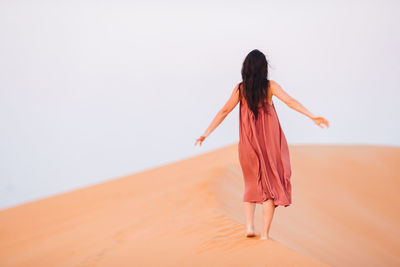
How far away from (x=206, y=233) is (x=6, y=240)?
195 inches

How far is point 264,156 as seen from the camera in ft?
21.2

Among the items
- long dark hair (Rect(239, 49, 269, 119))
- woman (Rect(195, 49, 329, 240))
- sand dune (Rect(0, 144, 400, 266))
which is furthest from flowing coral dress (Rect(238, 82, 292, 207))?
sand dune (Rect(0, 144, 400, 266))

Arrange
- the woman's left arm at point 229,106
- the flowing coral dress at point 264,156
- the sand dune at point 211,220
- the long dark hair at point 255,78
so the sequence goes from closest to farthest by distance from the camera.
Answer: the long dark hair at point 255,78 → the flowing coral dress at point 264,156 → the woman's left arm at point 229,106 → the sand dune at point 211,220

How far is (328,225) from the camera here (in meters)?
12.1

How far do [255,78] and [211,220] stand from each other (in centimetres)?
270

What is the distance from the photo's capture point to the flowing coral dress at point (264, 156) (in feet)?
20.9

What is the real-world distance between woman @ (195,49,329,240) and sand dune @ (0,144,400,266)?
0.54m

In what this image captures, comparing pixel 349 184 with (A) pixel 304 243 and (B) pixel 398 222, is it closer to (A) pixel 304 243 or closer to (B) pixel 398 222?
(B) pixel 398 222

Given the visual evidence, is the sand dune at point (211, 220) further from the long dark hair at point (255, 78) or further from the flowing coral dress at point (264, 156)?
the long dark hair at point (255, 78)

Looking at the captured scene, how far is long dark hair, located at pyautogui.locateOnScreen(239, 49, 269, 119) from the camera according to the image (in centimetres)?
625

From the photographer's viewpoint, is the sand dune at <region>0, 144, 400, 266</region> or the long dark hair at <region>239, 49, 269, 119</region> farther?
the sand dune at <region>0, 144, 400, 266</region>

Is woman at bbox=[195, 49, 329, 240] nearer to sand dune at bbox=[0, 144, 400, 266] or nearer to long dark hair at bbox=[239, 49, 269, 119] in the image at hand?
long dark hair at bbox=[239, 49, 269, 119]

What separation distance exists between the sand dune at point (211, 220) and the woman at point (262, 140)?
54cm

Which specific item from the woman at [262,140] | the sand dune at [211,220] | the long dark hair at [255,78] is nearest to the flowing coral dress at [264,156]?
the woman at [262,140]
